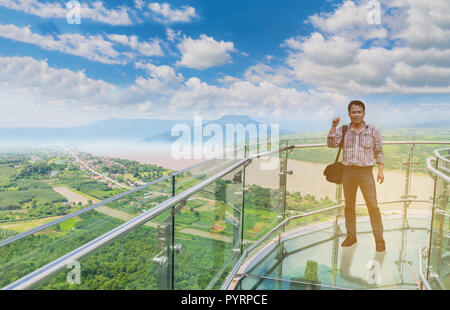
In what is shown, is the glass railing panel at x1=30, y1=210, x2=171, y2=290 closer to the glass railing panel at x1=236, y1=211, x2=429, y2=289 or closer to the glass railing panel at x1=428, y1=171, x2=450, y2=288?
the glass railing panel at x1=236, y1=211, x2=429, y2=289

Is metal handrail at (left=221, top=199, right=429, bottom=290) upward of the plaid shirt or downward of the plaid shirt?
downward

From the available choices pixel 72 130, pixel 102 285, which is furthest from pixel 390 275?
pixel 72 130

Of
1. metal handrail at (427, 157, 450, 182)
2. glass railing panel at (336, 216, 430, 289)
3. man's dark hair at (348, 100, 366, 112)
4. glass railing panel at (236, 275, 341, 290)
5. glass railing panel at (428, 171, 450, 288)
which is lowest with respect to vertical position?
glass railing panel at (236, 275, 341, 290)

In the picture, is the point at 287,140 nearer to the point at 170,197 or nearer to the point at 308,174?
the point at 308,174

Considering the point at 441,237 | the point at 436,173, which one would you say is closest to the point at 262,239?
the point at 441,237

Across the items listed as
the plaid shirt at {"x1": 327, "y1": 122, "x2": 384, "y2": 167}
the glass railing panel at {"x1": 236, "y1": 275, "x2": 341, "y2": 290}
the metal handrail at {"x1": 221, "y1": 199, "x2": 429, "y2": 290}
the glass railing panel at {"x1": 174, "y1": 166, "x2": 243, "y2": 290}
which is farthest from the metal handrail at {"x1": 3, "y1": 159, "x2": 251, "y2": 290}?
the plaid shirt at {"x1": 327, "y1": 122, "x2": 384, "y2": 167}

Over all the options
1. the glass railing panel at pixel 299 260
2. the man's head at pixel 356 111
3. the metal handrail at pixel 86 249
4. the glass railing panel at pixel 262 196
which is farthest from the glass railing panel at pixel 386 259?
the metal handrail at pixel 86 249

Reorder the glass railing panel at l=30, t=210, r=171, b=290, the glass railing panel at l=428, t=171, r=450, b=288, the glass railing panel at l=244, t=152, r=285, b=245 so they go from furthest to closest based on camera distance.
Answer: the glass railing panel at l=244, t=152, r=285, b=245 → the glass railing panel at l=428, t=171, r=450, b=288 → the glass railing panel at l=30, t=210, r=171, b=290
